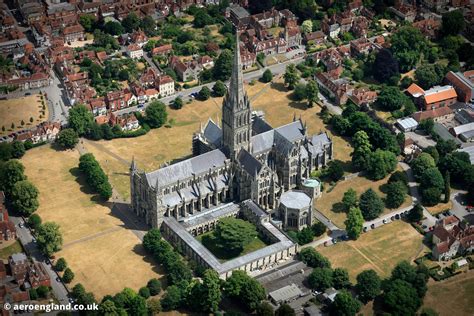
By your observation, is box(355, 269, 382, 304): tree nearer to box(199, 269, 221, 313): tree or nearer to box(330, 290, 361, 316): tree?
box(330, 290, 361, 316): tree

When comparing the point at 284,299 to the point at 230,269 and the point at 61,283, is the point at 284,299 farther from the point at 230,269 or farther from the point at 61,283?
the point at 61,283

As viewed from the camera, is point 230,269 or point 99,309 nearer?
point 99,309

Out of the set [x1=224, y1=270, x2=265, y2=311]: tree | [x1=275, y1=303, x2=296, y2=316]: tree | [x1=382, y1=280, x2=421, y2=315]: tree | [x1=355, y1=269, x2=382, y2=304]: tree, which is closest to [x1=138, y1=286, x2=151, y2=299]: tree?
[x1=224, y1=270, x2=265, y2=311]: tree

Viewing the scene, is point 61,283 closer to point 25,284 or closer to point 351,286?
point 25,284

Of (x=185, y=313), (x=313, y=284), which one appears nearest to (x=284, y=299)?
(x=313, y=284)

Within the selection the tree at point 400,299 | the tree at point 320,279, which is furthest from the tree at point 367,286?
the tree at point 320,279

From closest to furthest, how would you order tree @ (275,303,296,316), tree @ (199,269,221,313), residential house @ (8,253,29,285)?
tree @ (275,303,296,316) < tree @ (199,269,221,313) < residential house @ (8,253,29,285)
